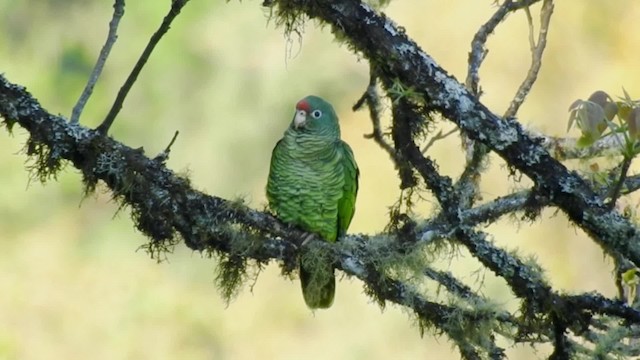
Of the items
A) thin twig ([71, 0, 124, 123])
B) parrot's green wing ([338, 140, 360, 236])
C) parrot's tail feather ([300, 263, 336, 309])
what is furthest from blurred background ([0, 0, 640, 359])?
thin twig ([71, 0, 124, 123])

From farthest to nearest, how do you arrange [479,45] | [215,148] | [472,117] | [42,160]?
[215,148] < [479,45] < [42,160] < [472,117]

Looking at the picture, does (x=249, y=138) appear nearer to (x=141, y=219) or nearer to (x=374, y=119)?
(x=374, y=119)

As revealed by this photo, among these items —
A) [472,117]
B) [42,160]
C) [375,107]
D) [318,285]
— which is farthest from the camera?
[375,107]

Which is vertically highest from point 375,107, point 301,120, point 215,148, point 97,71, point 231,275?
point 215,148

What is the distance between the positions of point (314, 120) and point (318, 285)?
0.68 m

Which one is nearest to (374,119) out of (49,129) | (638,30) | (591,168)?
(591,168)

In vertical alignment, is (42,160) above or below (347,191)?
below

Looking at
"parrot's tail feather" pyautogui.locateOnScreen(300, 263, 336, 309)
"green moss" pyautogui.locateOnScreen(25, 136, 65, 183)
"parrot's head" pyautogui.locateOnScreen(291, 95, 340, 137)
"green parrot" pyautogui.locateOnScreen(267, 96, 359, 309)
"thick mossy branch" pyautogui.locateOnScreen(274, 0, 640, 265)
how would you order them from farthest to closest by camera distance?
"parrot's head" pyautogui.locateOnScreen(291, 95, 340, 137) → "green parrot" pyautogui.locateOnScreen(267, 96, 359, 309) → "parrot's tail feather" pyautogui.locateOnScreen(300, 263, 336, 309) → "green moss" pyautogui.locateOnScreen(25, 136, 65, 183) → "thick mossy branch" pyautogui.locateOnScreen(274, 0, 640, 265)

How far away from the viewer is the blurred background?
5016 mm

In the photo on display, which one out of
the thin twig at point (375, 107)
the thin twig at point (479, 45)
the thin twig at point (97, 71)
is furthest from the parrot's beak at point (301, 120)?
the thin twig at point (97, 71)

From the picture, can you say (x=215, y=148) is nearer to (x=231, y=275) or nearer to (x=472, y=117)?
(x=231, y=275)

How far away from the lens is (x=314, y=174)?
2.69 metres

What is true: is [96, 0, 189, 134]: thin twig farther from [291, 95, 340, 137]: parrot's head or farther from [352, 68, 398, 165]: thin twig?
[291, 95, 340, 137]: parrot's head

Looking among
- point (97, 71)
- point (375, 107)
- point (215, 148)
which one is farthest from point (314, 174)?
point (215, 148)
